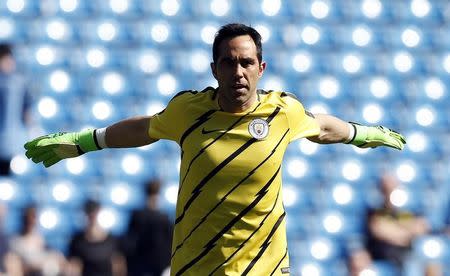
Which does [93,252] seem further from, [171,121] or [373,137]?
[171,121]

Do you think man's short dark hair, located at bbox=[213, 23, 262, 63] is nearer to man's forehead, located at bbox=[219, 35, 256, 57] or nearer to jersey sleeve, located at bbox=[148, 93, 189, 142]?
man's forehead, located at bbox=[219, 35, 256, 57]

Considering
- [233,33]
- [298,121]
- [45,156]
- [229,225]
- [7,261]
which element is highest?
[233,33]

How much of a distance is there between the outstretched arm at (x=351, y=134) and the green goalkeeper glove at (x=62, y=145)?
1.02m

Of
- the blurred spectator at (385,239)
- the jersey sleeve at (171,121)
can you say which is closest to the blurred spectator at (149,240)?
the blurred spectator at (385,239)

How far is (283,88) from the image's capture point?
10.5m

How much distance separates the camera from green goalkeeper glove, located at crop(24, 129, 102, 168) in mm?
4746

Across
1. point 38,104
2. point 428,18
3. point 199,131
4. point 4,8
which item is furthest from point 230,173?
point 428,18

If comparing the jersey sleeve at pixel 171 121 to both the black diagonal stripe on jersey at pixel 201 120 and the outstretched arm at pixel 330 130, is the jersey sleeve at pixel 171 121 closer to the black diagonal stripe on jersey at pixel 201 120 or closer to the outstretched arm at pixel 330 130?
the black diagonal stripe on jersey at pixel 201 120

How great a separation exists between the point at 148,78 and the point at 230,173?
616 cm

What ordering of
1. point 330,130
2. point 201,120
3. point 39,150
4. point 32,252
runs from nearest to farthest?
point 201,120 → point 330,130 → point 39,150 → point 32,252

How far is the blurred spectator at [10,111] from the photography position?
29.3 feet

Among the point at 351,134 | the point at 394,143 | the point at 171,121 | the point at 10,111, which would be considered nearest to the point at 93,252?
the point at 10,111

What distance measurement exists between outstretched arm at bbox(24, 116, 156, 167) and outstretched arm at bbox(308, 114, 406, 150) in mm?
754

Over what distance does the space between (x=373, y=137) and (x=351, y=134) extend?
0.59ft
